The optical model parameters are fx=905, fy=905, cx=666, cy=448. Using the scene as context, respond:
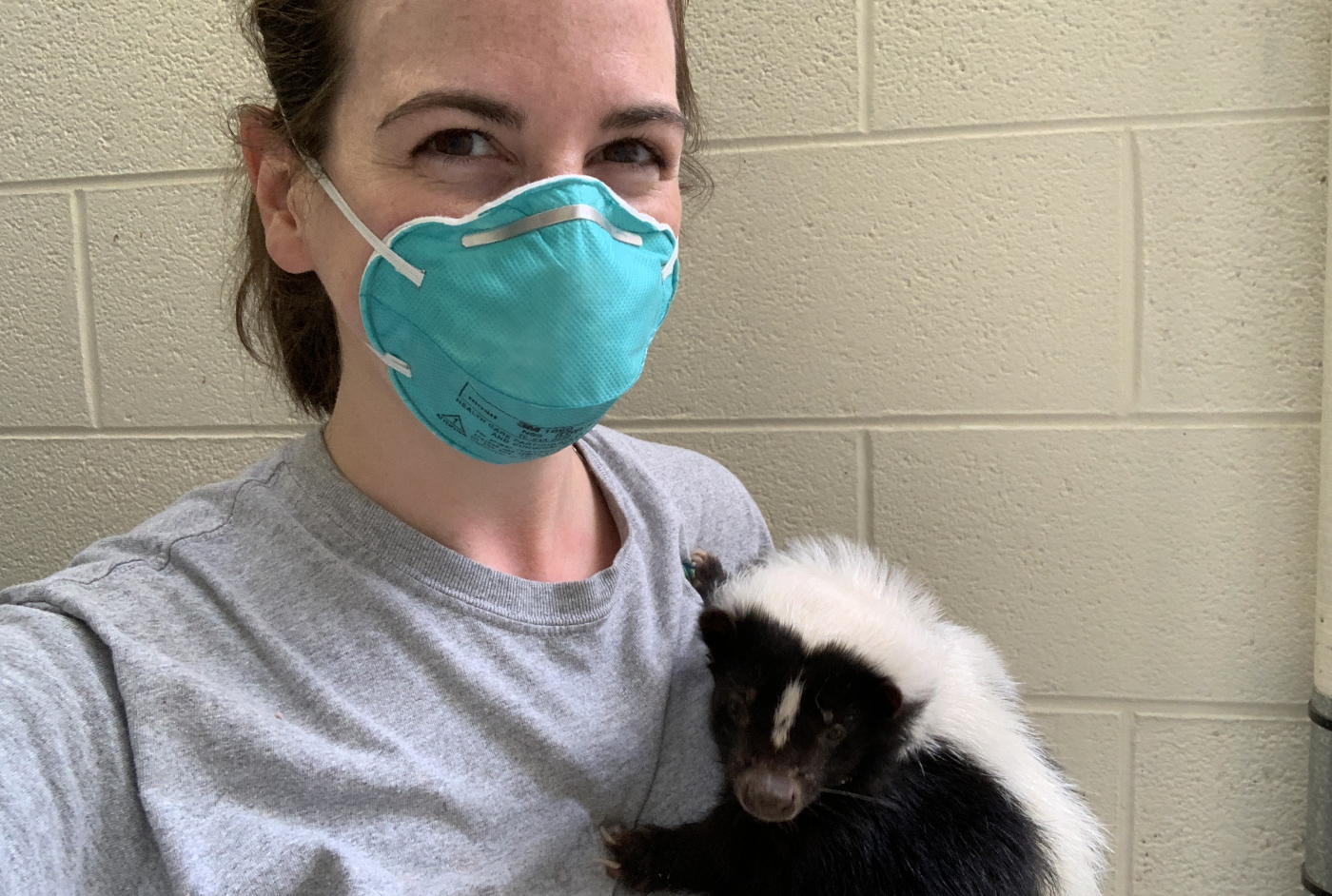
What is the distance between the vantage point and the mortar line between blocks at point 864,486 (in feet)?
6.25

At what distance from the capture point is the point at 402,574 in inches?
43.9

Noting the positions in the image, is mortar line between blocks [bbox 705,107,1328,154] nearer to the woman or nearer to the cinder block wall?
the cinder block wall

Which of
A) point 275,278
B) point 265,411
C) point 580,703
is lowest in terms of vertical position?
point 580,703

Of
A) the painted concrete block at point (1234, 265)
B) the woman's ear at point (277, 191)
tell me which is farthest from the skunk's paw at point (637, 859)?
the painted concrete block at point (1234, 265)

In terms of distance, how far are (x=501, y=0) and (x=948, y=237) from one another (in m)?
1.11

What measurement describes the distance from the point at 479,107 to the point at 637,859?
36.9 inches

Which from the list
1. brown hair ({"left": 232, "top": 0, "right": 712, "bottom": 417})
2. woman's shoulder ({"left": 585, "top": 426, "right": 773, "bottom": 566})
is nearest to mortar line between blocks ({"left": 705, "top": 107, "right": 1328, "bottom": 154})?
brown hair ({"left": 232, "top": 0, "right": 712, "bottom": 417})

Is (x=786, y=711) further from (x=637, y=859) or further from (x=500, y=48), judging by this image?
(x=500, y=48)

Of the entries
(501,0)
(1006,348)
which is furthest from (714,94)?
(501,0)

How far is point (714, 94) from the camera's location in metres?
1.88

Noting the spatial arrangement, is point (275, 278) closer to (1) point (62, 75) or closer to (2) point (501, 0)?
(2) point (501, 0)

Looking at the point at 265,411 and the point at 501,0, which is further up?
the point at 501,0

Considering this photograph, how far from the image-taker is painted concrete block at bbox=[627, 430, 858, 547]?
1927 mm

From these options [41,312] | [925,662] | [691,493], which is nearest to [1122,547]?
[925,662]
